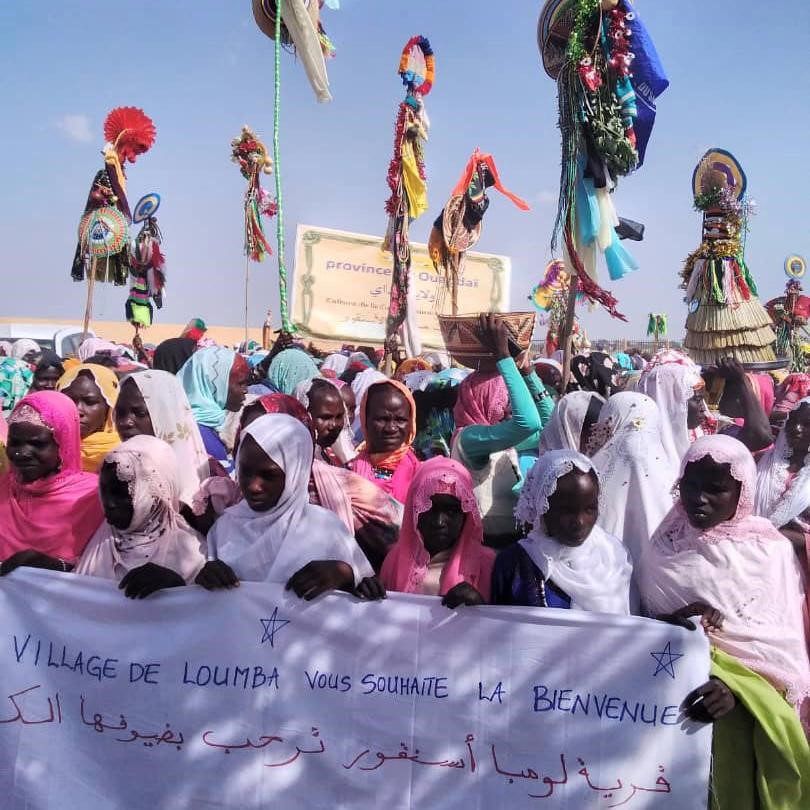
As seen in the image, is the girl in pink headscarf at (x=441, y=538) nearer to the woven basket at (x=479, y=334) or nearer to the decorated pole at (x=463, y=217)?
the woven basket at (x=479, y=334)

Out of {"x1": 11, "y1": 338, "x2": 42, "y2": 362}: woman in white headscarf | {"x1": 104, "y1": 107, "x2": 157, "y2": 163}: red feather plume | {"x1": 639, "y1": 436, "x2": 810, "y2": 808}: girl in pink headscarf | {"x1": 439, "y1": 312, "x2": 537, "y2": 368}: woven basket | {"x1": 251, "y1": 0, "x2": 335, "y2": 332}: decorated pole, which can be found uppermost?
{"x1": 104, "y1": 107, "x2": 157, "y2": 163}: red feather plume

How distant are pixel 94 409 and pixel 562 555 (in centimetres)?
285

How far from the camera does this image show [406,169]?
938 centimetres

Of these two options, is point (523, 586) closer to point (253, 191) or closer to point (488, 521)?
point (488, 521)

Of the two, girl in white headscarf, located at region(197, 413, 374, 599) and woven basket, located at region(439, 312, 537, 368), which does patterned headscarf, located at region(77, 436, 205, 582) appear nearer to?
girl in white headscarf, located at region(197, 413, 374, 599)

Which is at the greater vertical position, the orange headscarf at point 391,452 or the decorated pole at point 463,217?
the decorated pole at point 463,217

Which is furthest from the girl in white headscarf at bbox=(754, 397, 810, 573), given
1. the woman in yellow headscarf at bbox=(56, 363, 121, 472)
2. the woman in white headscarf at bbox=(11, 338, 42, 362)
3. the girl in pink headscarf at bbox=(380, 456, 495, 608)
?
the woman in white headscarf at bbox=(11, 338, 42, 362)

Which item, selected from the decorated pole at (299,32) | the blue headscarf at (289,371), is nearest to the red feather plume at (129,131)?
the decorated pole at (299,32)

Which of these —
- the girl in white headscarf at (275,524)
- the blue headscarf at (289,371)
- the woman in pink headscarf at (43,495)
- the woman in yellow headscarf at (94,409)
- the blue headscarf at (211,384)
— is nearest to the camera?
the girl in white headscarf at (275,524)

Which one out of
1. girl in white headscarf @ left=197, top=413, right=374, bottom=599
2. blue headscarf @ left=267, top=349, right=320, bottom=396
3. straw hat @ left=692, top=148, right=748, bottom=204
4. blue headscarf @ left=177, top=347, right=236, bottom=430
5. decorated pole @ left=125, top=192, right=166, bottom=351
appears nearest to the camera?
girl in white headscarf @ left=197, top=413, right=374, bottom=599

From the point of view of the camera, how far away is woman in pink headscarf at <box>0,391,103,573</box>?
281 cm

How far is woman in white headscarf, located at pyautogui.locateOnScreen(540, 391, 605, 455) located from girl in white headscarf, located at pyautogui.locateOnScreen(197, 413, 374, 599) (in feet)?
4.82

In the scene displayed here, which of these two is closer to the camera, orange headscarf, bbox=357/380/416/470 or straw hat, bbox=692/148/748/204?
orange headscarf, bbox=357/380/416/470

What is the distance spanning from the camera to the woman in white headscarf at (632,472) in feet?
9.93
